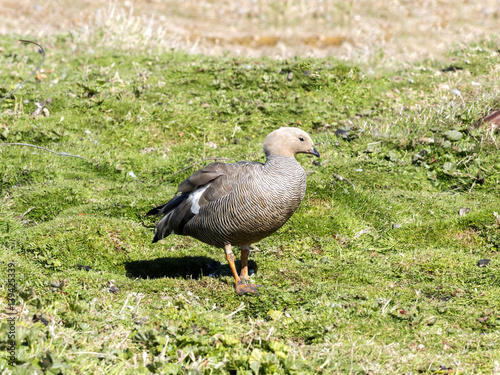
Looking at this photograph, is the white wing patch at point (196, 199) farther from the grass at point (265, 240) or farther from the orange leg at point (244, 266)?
the grass at point (265, 240)

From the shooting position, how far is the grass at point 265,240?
4785 mm

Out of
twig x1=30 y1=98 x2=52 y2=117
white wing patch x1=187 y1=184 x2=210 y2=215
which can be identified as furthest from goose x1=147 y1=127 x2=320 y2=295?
twig x1=30 y1=98 x2=52 y2=117

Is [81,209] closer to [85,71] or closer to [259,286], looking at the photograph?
[259,286]

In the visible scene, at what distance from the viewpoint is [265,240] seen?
8172 millimetres

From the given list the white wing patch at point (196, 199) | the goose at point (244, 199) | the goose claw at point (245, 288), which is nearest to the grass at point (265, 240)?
the goose claw at point (245, 288)

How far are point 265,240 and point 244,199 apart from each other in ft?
6.26

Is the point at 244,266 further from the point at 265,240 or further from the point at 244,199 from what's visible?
the point at 265,240

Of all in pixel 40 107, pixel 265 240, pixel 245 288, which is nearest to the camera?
pixel 245 288

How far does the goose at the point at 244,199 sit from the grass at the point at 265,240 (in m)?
0.62

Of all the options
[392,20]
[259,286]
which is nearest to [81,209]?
[259,286]

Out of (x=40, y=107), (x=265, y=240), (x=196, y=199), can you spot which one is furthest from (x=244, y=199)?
(x=40, y=107)

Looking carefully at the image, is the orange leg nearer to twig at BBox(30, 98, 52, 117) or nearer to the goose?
the goose

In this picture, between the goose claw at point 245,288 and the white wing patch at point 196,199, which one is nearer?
the goose claw at point 245,288

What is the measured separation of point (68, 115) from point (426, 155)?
22.0 feet
